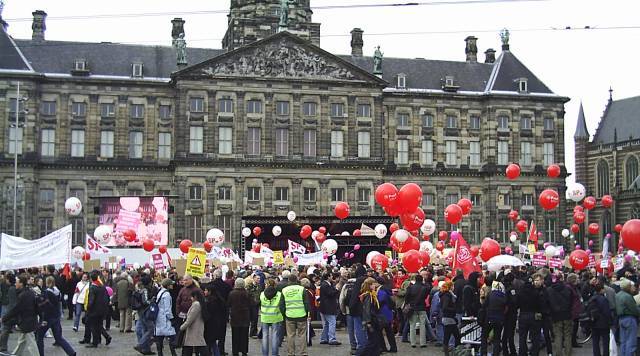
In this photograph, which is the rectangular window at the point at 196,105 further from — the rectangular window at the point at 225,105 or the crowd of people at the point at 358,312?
the crowd of people at the point at 358,312

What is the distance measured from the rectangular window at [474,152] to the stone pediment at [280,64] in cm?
784

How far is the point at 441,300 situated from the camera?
64.4 ft

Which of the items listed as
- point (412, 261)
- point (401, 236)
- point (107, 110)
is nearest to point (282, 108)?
point (107, 110)

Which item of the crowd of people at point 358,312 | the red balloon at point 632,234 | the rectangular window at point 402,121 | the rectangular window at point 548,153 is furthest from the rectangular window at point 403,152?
the red balloon at point 632,234

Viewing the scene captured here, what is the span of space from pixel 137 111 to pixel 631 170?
130 feet

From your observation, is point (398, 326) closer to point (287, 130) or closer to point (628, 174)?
point (287, 130)

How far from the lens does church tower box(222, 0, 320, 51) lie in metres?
58.2

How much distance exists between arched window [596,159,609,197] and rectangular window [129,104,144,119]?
3894cm

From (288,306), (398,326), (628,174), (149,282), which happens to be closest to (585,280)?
(398,326)

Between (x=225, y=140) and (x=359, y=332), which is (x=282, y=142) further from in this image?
(x=359, y=332)

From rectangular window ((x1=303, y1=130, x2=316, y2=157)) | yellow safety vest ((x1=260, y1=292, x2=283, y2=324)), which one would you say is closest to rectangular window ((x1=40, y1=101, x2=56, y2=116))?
rectangular window ((x1=303, y1=130, x2=316, y2=157))

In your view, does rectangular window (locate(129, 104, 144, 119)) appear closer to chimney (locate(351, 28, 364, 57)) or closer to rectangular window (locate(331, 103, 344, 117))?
rectangular window (locate(331, 103, 344, 117))

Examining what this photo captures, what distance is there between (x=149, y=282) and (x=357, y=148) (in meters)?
35.3

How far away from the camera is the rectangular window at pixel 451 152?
58.1 m
